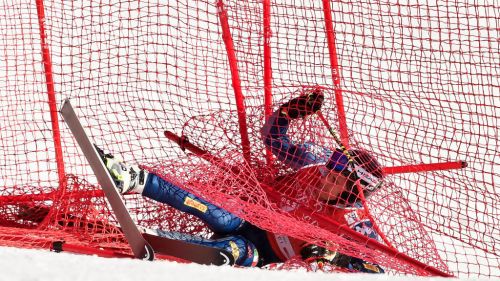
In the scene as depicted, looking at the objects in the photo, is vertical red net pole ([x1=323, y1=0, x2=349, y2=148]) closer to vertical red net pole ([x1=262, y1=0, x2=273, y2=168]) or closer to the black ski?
vertical red net pole ([x1=262, y1=0, x2=273, y2=168])

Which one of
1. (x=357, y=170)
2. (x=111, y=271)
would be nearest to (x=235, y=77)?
(x=357, y=170)

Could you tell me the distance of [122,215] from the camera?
1874 millimetres

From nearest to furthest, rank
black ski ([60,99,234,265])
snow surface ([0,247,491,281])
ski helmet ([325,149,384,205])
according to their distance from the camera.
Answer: snow surface ([0,247,491,281]) < black ski ([60,99,234,265]) < ski helmet ([325,149,384,205])

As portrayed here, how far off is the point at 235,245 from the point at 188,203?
14 cm

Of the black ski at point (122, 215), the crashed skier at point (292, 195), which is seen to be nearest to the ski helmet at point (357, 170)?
the crashed skier at point (292, 195)

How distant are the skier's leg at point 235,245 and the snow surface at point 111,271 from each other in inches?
23.2

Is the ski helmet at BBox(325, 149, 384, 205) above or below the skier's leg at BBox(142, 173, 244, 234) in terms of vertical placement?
above

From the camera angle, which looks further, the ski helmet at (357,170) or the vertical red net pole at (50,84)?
the vertical red net pole at (50,84)

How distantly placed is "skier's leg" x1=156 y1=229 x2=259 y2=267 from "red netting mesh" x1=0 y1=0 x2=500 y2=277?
0.12m

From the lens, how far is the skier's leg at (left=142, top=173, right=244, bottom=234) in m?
2.17

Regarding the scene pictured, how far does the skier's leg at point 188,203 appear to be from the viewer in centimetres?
217

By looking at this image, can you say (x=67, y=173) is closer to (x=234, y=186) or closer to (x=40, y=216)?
(x=40, y=216)

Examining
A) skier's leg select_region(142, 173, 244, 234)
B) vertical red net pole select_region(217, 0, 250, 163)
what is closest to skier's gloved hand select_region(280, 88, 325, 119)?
vertical red net pole select_region(217, 0, 250, 163)

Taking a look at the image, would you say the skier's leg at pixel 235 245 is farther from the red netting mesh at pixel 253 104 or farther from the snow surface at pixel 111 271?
the snow surface at pixel 111 271
